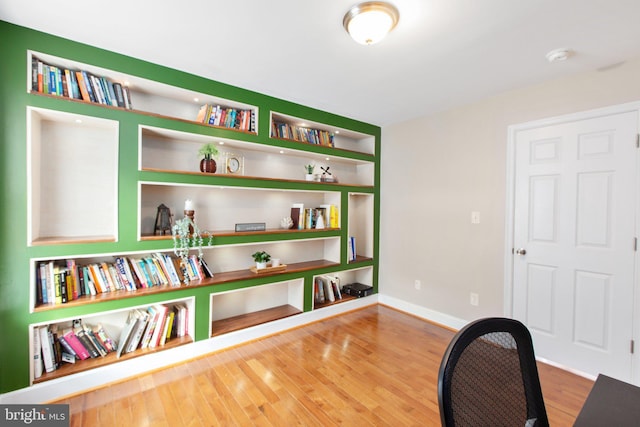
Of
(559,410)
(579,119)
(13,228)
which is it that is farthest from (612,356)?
(13,228)

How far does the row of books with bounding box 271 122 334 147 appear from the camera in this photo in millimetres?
2965

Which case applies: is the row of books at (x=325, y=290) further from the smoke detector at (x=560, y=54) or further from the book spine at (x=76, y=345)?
the smoke detector at (x=560, y=54)

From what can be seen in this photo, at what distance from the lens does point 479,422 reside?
68 cm

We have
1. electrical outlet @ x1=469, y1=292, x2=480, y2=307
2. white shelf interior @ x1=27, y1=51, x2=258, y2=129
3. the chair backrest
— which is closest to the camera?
the chair backrest

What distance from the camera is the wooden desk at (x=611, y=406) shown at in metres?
0.76

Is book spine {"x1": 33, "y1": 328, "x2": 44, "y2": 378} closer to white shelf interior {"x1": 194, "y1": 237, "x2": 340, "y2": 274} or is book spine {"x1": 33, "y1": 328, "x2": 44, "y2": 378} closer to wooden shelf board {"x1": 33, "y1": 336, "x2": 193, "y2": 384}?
wooden shelf board {"x1": 33, "y1": 336, "x2": 193, "y2": 384}

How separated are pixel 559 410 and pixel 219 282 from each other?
2.65 meters

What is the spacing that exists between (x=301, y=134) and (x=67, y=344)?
106 inches

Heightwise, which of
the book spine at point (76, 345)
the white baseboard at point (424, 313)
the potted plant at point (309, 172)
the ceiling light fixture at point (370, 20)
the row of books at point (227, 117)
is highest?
the ceiling light fixture at point (370, 20)

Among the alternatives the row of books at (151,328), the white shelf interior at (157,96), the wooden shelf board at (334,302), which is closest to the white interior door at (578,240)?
the wooden shelf board at (334,302)

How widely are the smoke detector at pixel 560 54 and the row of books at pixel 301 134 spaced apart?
2.09 metres

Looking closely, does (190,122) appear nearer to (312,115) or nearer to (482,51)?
(312,115)

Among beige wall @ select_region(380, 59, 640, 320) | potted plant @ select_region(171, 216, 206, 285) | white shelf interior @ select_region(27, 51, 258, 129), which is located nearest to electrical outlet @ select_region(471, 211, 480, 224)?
beige wall @ select_region(380, 59, 640, 320)

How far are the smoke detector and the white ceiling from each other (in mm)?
39
